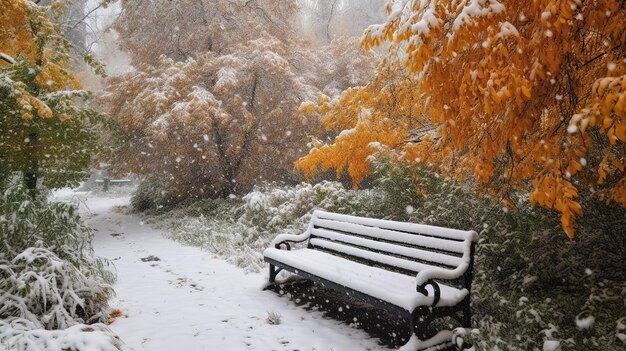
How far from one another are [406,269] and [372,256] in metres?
0.56

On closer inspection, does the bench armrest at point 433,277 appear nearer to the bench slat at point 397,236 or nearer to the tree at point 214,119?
the bench slat at point 397,236

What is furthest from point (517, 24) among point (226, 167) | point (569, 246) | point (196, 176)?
point (196, 176)

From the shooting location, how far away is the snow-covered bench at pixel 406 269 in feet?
11.5

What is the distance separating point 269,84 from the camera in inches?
505

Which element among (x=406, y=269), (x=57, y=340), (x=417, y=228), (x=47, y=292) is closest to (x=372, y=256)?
(x=406, y=269)

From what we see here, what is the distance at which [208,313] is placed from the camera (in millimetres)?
4777

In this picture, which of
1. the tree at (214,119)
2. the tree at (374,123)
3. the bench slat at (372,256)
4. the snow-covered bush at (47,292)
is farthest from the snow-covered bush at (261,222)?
the snow-covered bush at (47,292)

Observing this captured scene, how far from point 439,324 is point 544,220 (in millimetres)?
1886

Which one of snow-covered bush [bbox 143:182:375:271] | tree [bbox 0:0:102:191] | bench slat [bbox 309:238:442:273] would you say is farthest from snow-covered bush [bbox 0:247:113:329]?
bench slat [bbox 309:238:442:273]

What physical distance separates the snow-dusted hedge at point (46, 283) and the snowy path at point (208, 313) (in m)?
0.48

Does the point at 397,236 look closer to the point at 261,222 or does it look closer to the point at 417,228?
the point at 417,228

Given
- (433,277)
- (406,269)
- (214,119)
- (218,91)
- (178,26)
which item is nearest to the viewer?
(433,277)

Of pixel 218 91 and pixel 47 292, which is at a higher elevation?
pixel 218 91

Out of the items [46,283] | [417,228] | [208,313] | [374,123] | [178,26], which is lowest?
[208,313]
